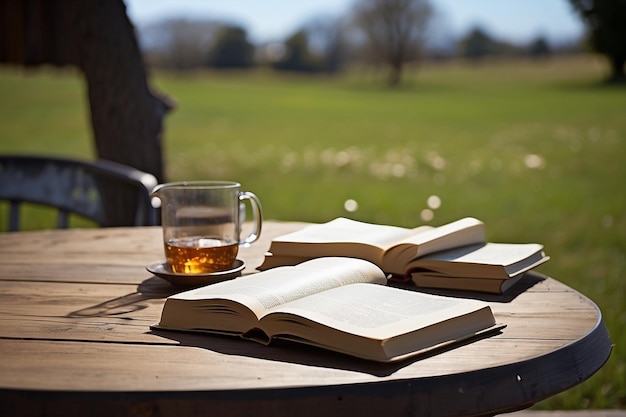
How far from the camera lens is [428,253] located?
1.37 metres

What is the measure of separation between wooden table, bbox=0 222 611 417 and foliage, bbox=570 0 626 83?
2247 cm

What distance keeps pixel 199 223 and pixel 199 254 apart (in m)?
0.05

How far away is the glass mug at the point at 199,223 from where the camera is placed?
129 cm

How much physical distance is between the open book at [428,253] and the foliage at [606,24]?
22201mm

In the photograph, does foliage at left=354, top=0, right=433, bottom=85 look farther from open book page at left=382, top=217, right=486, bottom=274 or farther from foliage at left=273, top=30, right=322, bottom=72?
open book page at left=382, top=217, right=486, bottom=274

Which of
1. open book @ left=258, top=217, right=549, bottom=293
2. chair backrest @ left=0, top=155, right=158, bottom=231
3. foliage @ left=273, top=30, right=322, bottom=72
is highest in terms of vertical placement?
open book @ left=258, top=217, right=549, bottom=293

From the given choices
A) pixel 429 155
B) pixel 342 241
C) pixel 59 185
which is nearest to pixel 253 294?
pixel 342 241

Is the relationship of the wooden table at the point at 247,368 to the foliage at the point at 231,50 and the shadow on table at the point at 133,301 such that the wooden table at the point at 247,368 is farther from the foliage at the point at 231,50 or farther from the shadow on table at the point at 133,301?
the foliage at the point at 231,50

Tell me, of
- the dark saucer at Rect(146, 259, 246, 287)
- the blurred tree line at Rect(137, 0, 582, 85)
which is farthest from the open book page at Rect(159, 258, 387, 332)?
the blurred tree line at Rect(137, 0, 582, 85)

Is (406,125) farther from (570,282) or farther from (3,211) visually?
(570,282)

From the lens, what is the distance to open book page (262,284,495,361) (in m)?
0.94

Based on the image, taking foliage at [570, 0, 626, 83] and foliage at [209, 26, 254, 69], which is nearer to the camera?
foliage at [570, 0, 626, 83]

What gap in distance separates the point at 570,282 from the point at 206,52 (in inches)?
1631

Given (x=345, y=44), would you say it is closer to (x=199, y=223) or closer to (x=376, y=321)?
(x=199, y=223)
